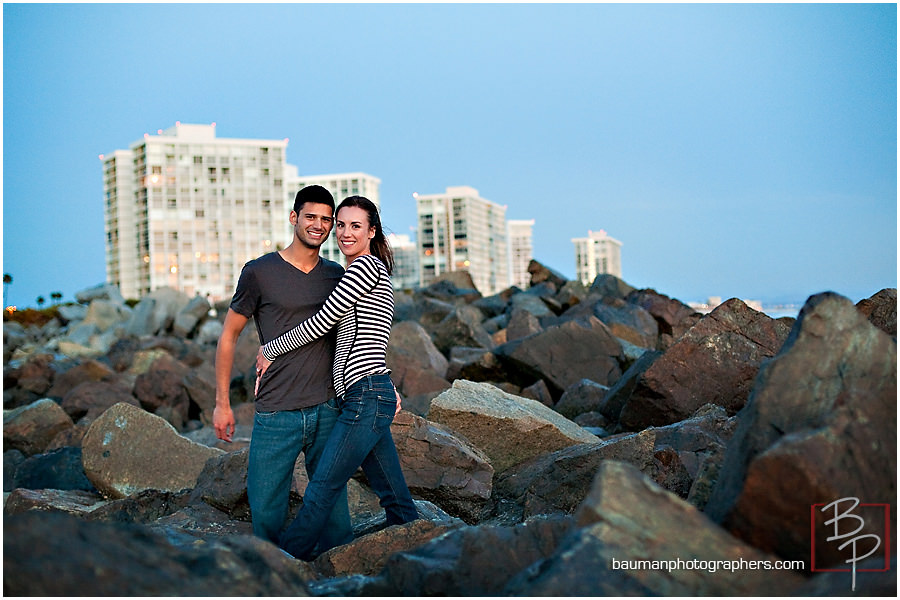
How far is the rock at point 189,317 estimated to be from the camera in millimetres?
30484

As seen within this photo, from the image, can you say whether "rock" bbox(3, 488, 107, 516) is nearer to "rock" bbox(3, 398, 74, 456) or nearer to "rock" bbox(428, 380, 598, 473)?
"rock" bbox(428, 380, 598, 473)

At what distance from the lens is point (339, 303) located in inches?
163

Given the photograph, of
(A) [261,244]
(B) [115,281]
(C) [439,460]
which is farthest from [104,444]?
(B) [115,281]

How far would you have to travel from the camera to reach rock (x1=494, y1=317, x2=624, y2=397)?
32.0 feet

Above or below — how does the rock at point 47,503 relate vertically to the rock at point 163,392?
below

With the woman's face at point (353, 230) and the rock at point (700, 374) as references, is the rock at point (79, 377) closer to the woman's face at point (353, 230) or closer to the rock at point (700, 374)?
the rock at point (700, 374)

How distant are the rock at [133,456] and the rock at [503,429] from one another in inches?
80.3

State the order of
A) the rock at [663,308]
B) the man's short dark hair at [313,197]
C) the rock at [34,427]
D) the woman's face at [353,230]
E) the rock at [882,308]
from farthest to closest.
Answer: the rock at [663,308], the rock at [34,427], the rock at [882,308], the man's short dark hair at [313,197], the woman's face at [353,230]

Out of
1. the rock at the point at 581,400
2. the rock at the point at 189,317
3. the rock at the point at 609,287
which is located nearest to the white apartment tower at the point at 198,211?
the rock at the point at 189,317

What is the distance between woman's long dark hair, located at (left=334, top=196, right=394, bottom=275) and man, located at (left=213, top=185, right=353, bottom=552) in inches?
5.2

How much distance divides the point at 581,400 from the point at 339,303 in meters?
4.64

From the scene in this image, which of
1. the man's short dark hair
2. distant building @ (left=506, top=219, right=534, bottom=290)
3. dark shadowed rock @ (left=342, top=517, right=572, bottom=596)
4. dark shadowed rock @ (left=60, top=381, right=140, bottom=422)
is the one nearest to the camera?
dark shadowed rock @ (left=342, top=517, right=572, bottom=596)

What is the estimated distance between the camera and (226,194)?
94875 millimetres

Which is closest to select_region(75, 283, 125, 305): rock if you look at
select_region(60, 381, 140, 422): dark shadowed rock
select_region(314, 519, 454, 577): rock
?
select_region(60, 381, 140, 422): dark shadowed rock
